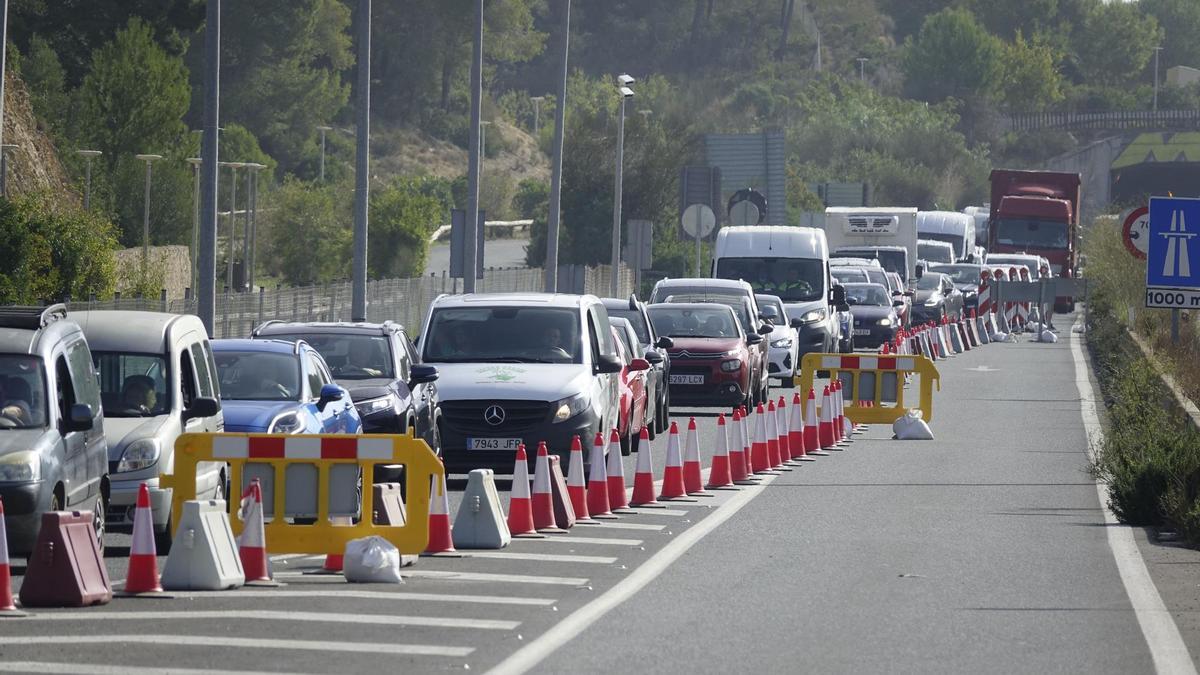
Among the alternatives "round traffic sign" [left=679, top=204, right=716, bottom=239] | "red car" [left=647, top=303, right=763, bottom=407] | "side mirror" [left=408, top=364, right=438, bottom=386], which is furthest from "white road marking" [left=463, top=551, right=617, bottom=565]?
"round traffic sign" [left=679, top=204, right=716, bottom=239]

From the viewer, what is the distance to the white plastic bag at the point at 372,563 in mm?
12578

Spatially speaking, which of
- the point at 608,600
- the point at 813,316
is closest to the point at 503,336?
the point at 608,600

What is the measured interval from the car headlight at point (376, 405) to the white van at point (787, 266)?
68.5 ft

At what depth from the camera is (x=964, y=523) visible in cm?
1659

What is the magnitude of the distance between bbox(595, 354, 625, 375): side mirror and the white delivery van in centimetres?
3564

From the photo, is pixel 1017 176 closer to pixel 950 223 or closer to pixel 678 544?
pixel 950 223

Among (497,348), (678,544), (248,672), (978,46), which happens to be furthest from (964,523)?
(978,46)

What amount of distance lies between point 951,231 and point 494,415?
174 ft

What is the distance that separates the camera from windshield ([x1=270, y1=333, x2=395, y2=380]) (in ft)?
67.2

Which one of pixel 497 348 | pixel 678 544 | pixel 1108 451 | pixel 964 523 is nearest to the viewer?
pixel 678 544

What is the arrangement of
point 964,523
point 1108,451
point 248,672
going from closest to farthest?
point 248,672 → point 964,523 → point 1108,451

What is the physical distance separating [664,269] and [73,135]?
18694mm

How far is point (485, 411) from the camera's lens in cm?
1992

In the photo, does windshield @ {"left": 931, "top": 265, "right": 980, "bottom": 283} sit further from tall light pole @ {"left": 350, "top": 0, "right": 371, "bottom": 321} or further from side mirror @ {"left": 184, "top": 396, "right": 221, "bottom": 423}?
side mirror @ {"left": 184, "top": 396, "right": 221, "bottom": 423}
